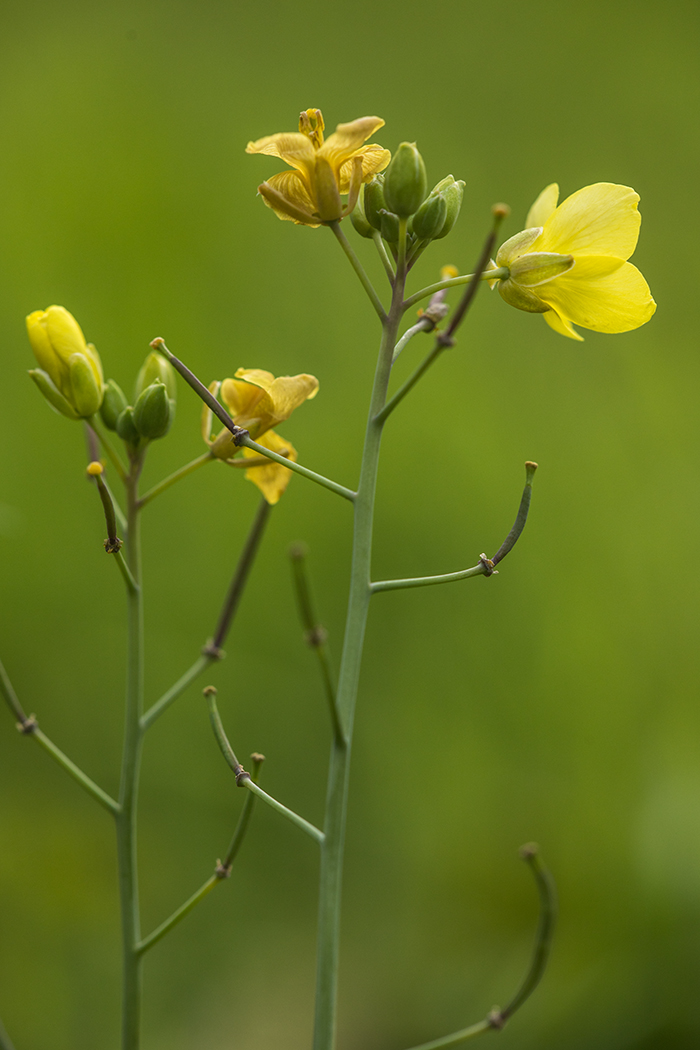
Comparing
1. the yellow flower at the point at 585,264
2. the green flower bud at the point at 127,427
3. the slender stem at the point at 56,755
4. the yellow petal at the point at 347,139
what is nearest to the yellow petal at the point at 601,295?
the yellow flower at the point at 585,264

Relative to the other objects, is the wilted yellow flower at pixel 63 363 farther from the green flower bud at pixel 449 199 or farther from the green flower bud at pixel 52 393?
the green flower bud at pixel 449 199

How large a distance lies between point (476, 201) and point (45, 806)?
1105mm

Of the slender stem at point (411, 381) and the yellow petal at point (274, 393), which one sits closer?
the slender stem at point (411, 381)

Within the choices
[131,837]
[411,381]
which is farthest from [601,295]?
[131,837]

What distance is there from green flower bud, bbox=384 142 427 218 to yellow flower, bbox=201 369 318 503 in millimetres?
86

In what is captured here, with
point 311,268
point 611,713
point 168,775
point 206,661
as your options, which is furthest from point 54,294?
point 611,713

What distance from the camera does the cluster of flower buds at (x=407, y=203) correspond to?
33 centimetres

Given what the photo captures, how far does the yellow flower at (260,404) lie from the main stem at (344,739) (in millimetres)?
48

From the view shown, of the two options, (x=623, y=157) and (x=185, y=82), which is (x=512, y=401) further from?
(x=185, y=82)

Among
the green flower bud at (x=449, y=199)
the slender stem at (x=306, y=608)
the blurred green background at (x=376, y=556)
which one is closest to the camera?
the slender stem at (x=306, y=608)

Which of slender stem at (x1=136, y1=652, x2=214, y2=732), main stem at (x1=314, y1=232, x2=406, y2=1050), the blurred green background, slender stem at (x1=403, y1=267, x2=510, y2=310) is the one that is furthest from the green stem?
the blurred green background

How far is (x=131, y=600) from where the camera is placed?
0.39 metres

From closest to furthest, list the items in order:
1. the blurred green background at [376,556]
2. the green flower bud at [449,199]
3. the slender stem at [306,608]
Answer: the slender stem at [306,608] → the green flower bud at [449,199] → the blurred green background at [376,556]

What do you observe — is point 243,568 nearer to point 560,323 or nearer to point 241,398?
point 241,398
